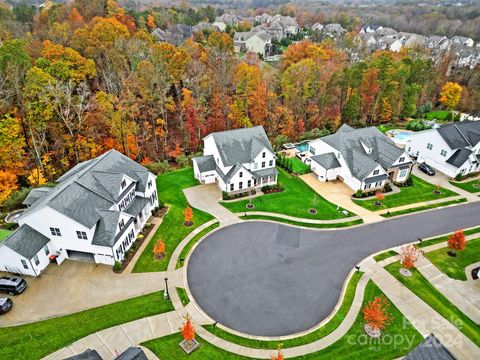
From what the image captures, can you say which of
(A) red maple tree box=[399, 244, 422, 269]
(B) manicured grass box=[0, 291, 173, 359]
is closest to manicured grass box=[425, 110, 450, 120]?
(A) red maple tree box=[399, 244, 422, 269]

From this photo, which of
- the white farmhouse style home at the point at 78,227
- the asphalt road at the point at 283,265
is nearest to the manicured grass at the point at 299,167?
the asphalt road at the point at 283,265

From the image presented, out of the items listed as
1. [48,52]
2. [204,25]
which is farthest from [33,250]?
[204,25]

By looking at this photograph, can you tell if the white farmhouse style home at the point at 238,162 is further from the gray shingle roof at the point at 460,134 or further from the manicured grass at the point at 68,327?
the gray shingle roof at the point at 460,134

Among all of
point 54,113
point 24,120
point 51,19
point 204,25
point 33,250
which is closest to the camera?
point 33,250

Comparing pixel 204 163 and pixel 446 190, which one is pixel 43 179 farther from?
pixel 446 190

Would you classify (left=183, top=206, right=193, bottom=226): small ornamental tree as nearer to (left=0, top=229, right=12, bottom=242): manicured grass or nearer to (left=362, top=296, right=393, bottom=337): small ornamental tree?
(left=0, top=229, right=12, bottom=242): manicured grass

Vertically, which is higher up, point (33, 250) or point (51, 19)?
point (51, 19)

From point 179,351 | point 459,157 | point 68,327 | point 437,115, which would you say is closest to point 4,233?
point 68,327
